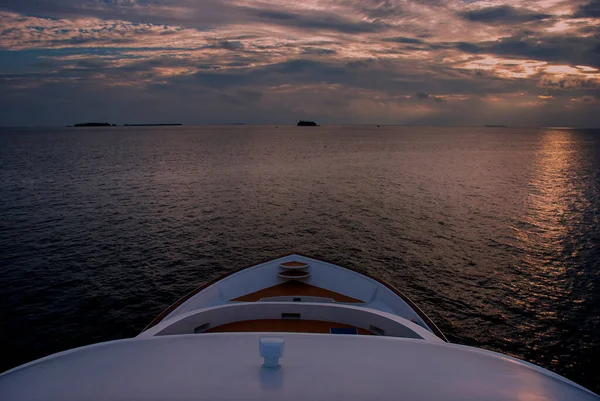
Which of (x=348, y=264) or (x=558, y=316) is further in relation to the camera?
(x=348, y=264)

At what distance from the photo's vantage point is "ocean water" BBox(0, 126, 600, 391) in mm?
22422

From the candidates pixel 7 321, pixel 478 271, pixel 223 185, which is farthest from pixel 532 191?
pixel 7 321

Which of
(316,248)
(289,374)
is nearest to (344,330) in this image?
(289,374)

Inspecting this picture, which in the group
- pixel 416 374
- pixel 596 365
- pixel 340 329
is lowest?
pixel 596 365

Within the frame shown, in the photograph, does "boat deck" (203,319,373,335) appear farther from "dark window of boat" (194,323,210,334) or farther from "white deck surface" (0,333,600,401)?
"white deck surface" (0,333,600,401)

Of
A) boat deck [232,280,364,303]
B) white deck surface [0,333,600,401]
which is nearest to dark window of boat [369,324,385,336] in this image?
boat deck [232,280,364,303]

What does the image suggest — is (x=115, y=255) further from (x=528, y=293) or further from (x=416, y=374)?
(x=528, y=293)

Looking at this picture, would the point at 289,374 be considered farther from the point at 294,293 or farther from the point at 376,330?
the point at 294,293

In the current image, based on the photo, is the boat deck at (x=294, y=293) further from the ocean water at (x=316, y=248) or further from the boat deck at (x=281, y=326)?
the ocean water at (x=316, y=248)

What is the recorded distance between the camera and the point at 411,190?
59.6 metres

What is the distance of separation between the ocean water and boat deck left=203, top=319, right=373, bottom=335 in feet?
35.7

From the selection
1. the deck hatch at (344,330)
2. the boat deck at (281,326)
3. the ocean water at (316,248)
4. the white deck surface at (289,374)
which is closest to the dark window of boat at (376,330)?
the boat deck at (281,326)

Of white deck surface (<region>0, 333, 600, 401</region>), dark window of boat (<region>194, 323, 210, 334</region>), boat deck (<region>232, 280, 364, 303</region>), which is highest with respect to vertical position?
white deck surface (<region>0, 333, 600, 401</region>)

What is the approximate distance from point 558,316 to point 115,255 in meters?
34.4
